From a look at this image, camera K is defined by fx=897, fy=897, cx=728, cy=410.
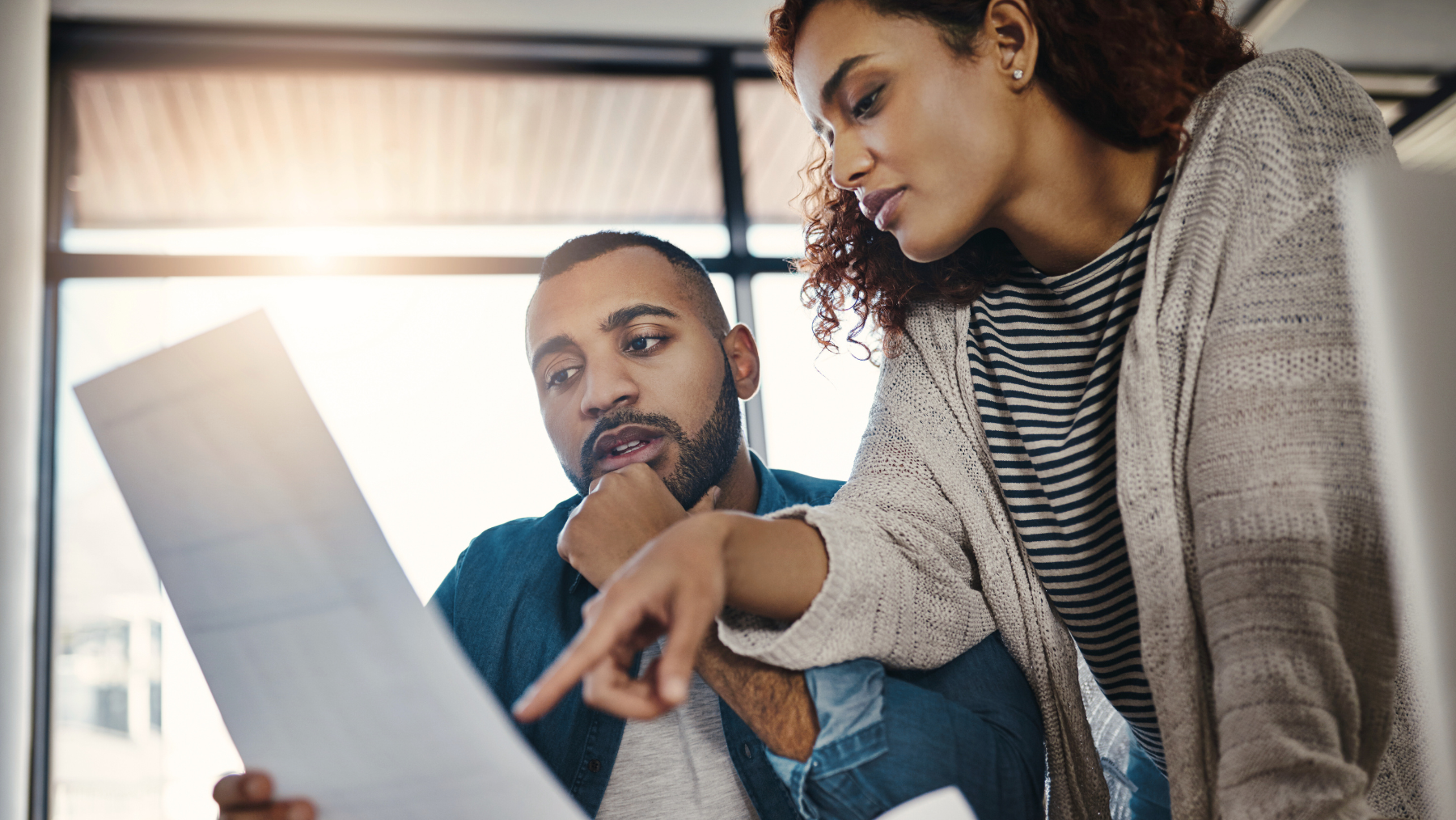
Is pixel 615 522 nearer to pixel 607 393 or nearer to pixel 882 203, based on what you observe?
pixel 607 393

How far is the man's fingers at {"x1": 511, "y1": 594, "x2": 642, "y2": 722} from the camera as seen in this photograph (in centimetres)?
40

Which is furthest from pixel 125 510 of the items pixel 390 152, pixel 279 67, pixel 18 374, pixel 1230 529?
pixel 1230 529

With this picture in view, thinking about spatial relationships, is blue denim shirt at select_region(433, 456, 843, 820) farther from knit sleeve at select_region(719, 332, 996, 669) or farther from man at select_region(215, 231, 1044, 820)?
knit sleeve at select_region(719, 332, 996, 669)

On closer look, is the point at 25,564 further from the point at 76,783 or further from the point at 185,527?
the point at 185,527

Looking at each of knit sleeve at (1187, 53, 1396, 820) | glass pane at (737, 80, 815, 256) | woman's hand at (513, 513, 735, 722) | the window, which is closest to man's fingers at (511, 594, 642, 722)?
woman's hand at (513, 513, 735, 722)

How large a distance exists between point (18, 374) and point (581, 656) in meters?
2.34

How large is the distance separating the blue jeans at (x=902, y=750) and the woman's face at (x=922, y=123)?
1.31 feet

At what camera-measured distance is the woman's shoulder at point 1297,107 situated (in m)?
0.66

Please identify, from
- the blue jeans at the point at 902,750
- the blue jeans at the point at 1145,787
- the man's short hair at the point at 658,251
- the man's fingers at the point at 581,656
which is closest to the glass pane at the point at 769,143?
the man's short hair at the point at 658,251

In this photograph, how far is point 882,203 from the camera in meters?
0.86

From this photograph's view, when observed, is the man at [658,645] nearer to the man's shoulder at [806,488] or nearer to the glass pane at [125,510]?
the man's shoulder at [806,488]

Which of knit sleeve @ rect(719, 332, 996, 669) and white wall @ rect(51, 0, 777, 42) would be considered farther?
white wall @ rect(51, 0, 777, 42)

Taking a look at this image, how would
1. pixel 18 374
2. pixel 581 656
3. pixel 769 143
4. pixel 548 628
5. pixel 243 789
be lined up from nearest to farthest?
pixel 581 656 < pixel 243 789 < pixel 548 628 < pixel 18 374 < pixel 769 143

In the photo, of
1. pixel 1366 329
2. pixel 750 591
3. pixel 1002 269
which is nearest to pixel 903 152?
pixel 1002 269
